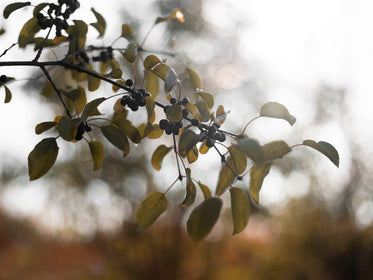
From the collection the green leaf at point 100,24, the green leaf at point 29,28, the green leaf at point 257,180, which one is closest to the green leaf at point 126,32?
the green leaf at point 100,24

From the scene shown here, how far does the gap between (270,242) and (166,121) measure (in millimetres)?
4609

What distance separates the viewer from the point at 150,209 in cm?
40

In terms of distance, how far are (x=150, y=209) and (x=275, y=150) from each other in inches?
6.9

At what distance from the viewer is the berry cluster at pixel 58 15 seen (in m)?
0.48

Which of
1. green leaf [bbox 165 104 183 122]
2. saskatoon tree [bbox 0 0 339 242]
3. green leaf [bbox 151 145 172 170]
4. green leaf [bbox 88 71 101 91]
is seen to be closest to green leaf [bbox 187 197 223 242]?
saskatoon tree [bbox 0 0 339 242]

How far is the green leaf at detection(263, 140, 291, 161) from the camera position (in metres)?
0.30

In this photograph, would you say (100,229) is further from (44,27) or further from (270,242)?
(44,27)

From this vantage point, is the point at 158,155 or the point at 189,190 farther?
the point at 158,155

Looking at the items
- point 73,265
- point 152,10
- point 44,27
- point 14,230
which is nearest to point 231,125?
point 152,10

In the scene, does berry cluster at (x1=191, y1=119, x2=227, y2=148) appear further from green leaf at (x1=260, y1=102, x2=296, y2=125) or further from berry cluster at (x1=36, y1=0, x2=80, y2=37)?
→ berry cluster at (x1=36, y1=0, x2=80, y2=37)

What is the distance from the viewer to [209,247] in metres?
4.92

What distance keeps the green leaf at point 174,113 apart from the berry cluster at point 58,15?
0.25 meters

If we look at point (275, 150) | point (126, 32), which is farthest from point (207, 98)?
point (126, 32)

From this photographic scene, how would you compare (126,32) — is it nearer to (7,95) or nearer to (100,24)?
(100,24)
